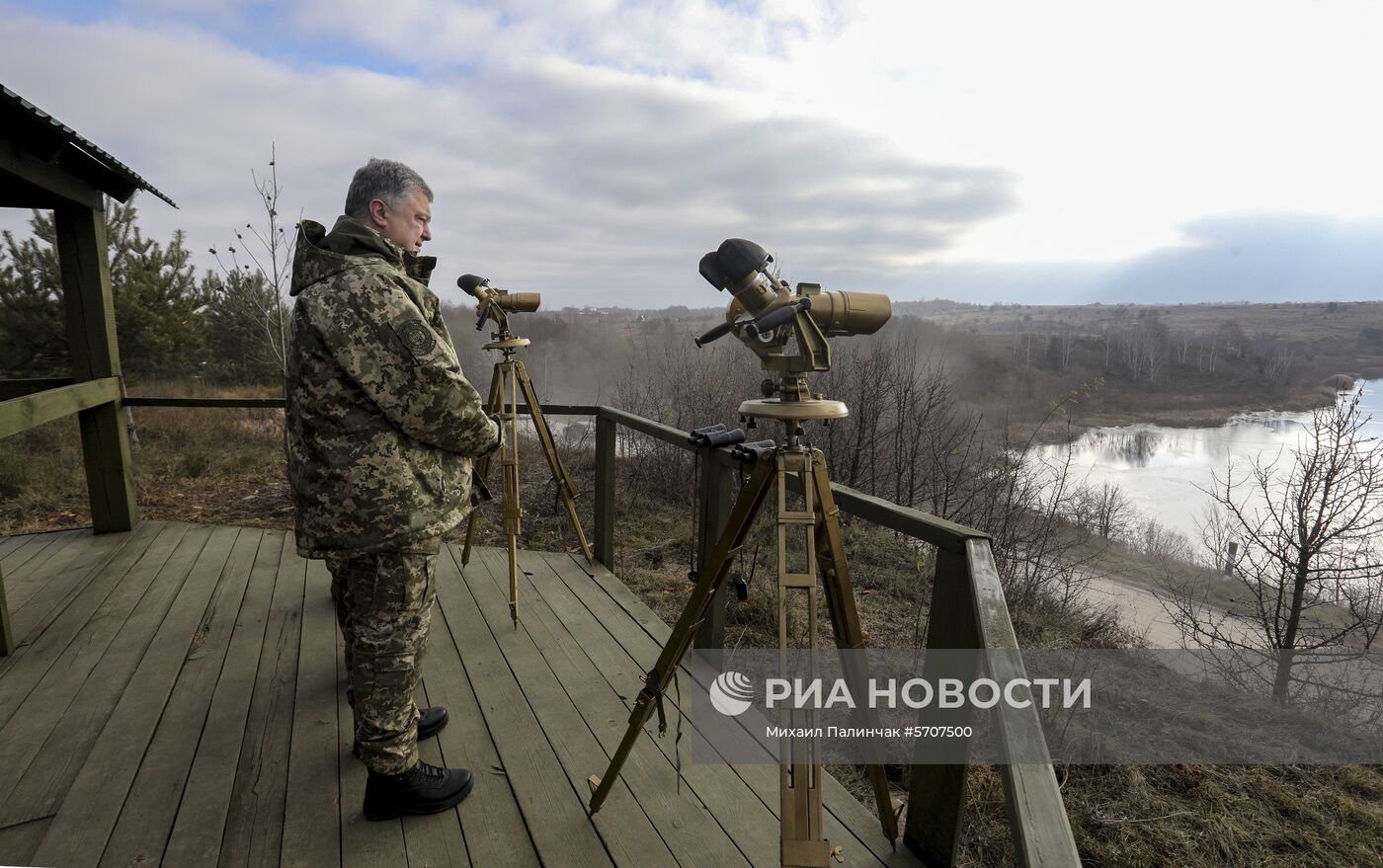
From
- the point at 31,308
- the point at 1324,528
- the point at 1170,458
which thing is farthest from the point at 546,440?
the point at 1170,458

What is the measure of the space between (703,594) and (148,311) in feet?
35.4

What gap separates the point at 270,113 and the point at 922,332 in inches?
483

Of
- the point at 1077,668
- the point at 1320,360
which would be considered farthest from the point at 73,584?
the point at 1320,360

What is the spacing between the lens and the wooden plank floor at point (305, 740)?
60.3 inches

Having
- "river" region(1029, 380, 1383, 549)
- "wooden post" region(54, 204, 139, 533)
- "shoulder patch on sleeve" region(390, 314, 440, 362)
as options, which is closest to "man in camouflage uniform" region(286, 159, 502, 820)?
"shoulder patch on sleeve" region(390, 314, 440, 362)

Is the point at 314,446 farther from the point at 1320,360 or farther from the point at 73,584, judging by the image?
the point at 1320,360

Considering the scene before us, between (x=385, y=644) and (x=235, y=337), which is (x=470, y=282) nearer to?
(x=385, y=644)

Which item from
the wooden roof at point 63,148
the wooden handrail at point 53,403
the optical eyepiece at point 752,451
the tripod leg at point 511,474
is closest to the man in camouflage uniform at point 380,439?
the optical eyepiece at point 752,451

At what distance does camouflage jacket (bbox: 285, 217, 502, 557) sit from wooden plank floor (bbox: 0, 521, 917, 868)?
2.56ft

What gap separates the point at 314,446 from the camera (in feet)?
4.84

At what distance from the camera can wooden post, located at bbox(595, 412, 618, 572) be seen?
3373mm

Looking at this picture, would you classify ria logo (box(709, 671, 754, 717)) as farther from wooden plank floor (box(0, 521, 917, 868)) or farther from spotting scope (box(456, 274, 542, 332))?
spotting scope (box(456, 274, 542, 332))

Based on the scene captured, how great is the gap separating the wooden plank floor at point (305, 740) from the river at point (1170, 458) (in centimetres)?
1410

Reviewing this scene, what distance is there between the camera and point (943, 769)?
4.63 ft
